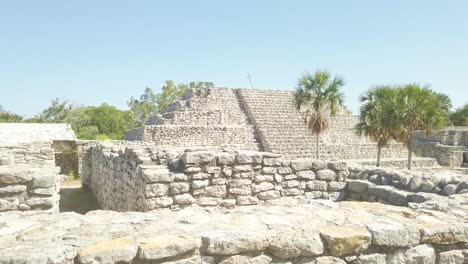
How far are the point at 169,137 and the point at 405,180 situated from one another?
16.7 m

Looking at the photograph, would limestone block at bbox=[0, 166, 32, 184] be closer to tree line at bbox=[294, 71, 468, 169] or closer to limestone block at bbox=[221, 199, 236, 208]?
limestone block at bbox=[221, 199, 236, 208]

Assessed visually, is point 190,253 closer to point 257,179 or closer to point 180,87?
point 257,179

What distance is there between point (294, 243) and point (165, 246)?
0.95m

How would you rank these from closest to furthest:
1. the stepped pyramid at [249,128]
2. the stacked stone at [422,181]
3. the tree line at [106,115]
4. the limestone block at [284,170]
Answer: the stacked stone at [422,181]
the limestone block at [284,170]
the stepped pyramid at [249,128]
the tree line at [106,115]

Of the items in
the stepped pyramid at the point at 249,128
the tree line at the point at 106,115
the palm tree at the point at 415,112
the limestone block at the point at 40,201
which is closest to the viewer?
the limestone block at the point at 40,201

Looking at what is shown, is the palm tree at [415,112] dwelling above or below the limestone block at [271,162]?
above

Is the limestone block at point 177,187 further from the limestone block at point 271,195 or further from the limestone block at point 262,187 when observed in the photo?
the limestone block at point 271,195

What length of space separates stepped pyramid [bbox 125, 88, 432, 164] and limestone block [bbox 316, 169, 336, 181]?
1378 cm

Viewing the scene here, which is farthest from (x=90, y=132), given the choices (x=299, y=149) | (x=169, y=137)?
(x=299, y=149)

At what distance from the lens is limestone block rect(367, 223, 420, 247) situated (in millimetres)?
2807

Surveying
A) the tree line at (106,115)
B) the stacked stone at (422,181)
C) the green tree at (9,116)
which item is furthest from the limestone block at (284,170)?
the green tree at (9,116)

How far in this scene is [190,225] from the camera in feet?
9.14

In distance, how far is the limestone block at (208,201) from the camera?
17.8ft

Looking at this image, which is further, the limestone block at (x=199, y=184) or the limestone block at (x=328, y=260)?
the limestone block at (x=199, y=184)
